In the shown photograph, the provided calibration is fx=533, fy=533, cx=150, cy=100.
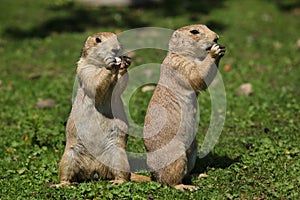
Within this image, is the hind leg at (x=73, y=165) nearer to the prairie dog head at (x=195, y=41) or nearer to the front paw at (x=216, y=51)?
the prairie dog head at (x=195, y=41)

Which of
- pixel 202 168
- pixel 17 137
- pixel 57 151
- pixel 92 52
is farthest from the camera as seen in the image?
pixel 17 137

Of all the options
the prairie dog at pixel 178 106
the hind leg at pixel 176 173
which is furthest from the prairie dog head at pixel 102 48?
the hind leg at pixel 176 173

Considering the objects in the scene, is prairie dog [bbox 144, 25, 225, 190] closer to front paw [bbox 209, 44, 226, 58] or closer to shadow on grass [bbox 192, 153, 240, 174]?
front paw [bbox 209, 44, 226, 58]

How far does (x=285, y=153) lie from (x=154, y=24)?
8156 mm

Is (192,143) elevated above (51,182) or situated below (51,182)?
above

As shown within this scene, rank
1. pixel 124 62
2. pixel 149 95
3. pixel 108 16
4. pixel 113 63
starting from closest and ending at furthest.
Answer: pixel 113 63, pixel 124 62, pixel 149 95, pixel 108 16

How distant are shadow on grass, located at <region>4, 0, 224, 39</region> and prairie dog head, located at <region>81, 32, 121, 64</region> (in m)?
8.30

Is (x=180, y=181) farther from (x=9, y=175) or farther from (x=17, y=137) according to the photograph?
(x=17, y=137)

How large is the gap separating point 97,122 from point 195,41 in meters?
1.41

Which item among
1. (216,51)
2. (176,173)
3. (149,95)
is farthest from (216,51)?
(149,95)

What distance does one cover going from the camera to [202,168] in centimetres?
658

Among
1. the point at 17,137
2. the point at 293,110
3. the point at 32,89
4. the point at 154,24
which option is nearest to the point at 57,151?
the point at 17,137

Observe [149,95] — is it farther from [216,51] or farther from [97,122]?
[216,51]

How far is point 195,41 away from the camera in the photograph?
5.96m
